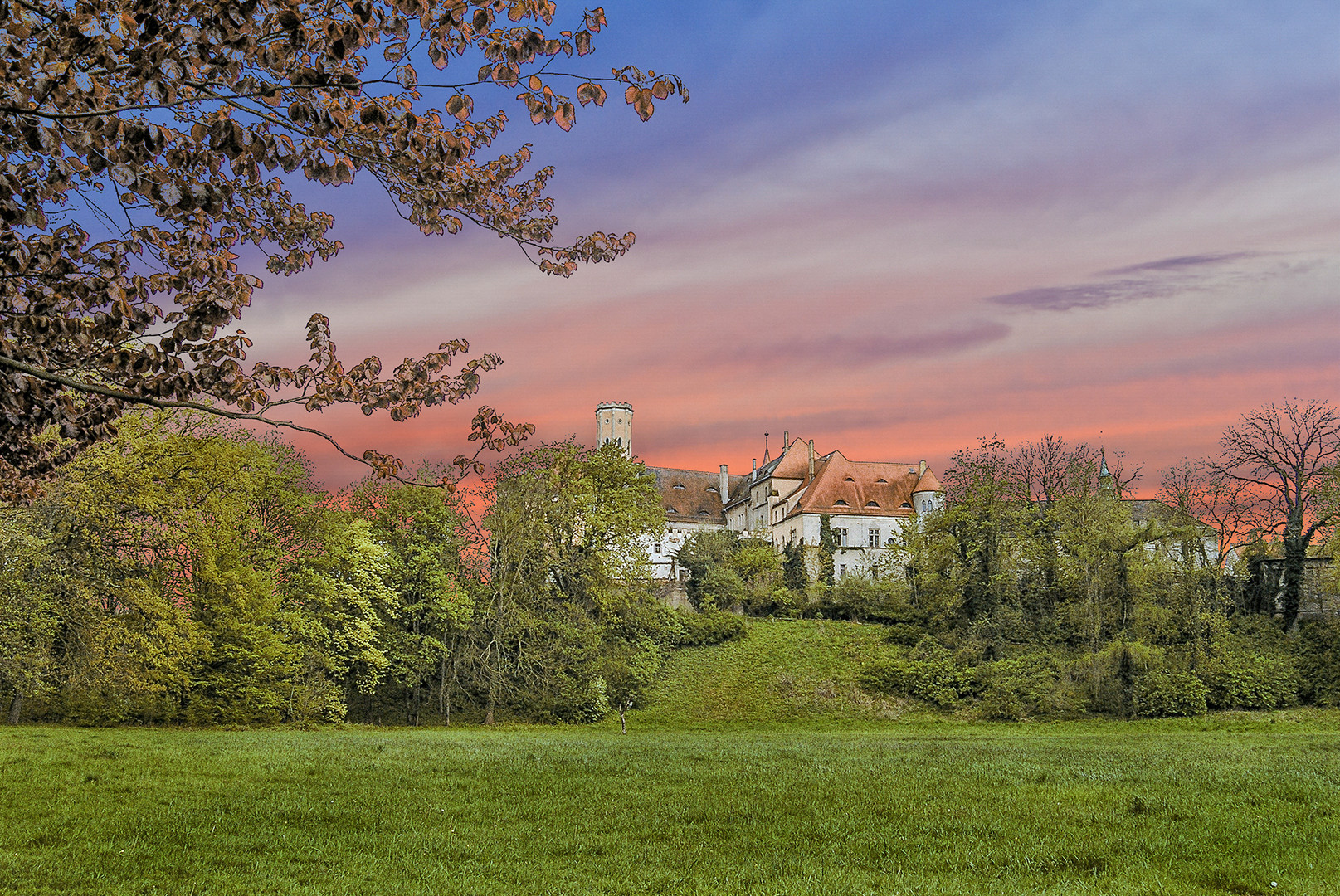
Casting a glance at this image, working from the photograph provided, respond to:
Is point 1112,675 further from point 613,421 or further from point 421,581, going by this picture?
point 613,421

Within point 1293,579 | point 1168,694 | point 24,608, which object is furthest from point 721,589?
point 24,608

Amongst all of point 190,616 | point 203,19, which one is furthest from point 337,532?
point 203,19

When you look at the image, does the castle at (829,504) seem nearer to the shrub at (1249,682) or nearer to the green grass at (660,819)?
the shrub at (1249,682)

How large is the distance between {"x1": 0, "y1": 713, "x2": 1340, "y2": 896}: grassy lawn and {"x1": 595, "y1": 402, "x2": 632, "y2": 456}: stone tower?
85.4m

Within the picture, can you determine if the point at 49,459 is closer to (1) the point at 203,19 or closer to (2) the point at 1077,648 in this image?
(1) the point at 203,19

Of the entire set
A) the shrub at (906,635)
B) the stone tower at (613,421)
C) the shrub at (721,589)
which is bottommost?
the shrub at (906,635)

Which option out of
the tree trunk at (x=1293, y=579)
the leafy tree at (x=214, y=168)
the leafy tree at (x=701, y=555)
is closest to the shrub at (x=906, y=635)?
the leafy tree at (x=701, y=555)

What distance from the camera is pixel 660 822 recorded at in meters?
10.6

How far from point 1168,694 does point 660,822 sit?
3062cm

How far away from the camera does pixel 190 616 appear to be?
2902cm

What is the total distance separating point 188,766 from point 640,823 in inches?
351

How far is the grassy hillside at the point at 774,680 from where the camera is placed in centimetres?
3850

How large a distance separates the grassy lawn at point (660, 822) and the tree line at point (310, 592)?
29.4 ft

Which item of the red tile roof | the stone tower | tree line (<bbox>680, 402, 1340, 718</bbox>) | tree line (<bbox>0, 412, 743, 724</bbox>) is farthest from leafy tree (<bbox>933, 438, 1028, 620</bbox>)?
the stone tower
